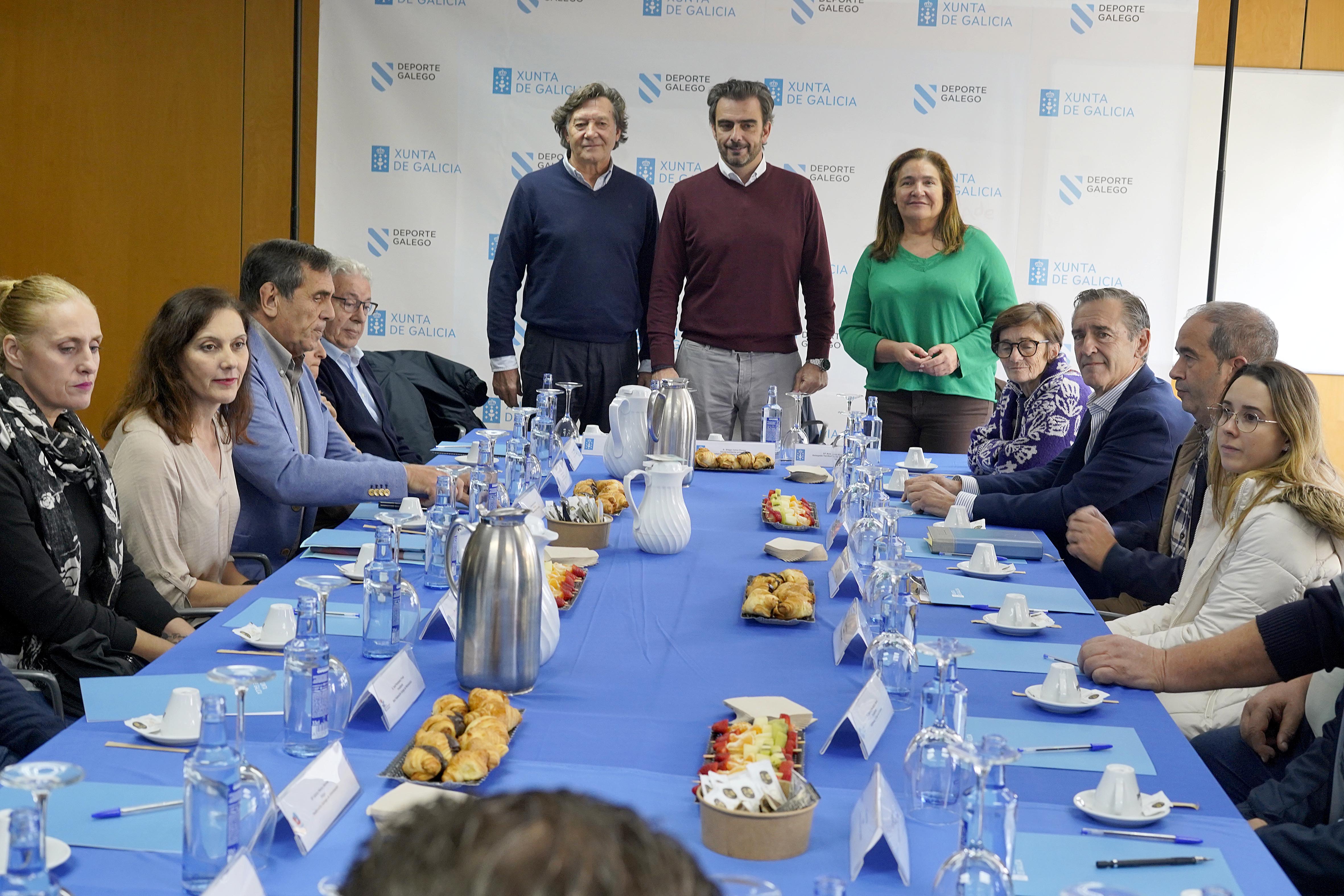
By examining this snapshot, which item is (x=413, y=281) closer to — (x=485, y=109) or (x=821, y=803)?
(x=485, y=109)

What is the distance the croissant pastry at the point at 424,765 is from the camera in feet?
4.54

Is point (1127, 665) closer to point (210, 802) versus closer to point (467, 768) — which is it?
point (467, 768)

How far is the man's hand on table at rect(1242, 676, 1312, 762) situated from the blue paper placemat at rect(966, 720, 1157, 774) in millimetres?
535

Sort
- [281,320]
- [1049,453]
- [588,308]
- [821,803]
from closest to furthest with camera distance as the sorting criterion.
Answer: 1. [821,803]
2. [281,320]
3. [1049,453]
4. [588,308]

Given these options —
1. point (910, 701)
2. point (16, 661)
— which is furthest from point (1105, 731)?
point (16, 661)

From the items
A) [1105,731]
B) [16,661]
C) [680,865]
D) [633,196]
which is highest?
[633,196]

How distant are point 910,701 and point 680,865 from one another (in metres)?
1.42

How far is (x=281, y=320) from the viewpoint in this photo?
3307mm

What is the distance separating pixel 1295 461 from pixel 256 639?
6.25 feet

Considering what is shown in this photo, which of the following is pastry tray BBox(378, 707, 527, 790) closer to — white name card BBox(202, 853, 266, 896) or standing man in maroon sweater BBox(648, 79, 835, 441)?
white name card BBox(202, 853, 266, 896)

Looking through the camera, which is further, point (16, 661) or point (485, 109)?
point (485, 109)

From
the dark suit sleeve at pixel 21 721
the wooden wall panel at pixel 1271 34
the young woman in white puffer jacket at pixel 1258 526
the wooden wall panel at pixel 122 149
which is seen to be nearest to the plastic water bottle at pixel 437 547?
the dark suit sleeve at pixel 21 721

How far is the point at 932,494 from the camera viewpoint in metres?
3.30

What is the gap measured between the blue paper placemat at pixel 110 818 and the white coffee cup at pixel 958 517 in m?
2.13
